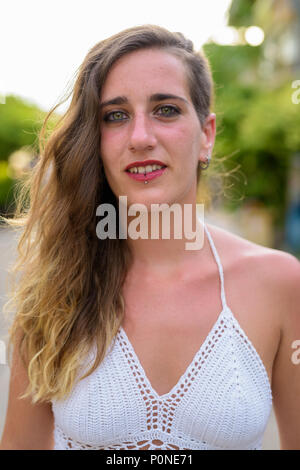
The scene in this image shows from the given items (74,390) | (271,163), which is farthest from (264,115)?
(74,390)

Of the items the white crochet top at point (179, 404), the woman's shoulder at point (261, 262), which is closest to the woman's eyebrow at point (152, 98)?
the woman's shoulder at point (261, 262)

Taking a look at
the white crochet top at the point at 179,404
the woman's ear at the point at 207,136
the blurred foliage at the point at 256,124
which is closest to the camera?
the white crochet top at the point at 179,404

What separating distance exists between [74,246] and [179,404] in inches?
29.4

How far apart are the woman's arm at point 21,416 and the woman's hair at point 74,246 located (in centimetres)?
7

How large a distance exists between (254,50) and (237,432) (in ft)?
51.4

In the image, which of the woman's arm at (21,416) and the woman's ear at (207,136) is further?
the woman's ear at (207,136)

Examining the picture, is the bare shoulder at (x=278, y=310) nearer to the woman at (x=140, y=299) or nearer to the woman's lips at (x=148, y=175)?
the woman at (x=140, y=299)

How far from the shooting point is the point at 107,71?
182 centimetres

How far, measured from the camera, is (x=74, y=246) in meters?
2.00

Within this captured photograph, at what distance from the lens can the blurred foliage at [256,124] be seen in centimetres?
1007

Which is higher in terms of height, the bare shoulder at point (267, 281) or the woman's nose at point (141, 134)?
the woman's nose at point (141, 134)

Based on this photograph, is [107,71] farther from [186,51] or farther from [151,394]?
[151,394]

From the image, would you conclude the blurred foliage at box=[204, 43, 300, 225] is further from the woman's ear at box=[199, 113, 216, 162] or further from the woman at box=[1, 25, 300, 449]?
the woman at box=[1, 25, 300, 449]

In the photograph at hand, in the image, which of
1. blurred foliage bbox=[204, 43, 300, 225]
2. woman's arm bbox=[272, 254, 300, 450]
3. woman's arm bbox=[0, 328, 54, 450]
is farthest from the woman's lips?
blurred foliage bbox=[204, 43, 300, 225]
